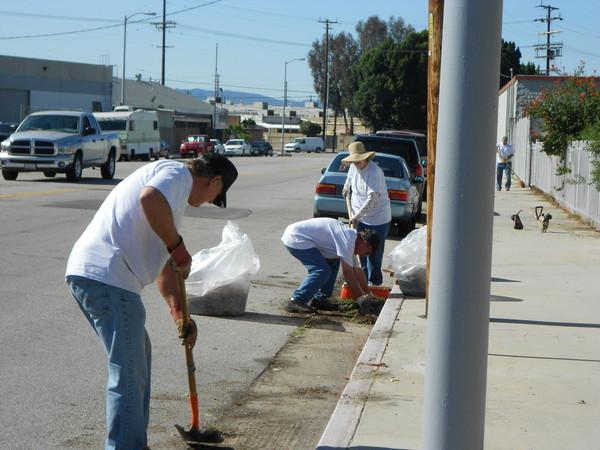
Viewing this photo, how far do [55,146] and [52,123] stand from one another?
170 centimetres

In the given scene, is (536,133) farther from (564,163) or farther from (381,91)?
(381,91)

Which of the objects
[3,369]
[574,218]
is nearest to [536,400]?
[3,369]

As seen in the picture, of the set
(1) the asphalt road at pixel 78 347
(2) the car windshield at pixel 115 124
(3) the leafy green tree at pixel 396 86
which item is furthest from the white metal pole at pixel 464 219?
(3) the leafy green tree at pixel 396 86

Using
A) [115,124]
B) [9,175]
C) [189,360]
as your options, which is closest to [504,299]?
[189,360]

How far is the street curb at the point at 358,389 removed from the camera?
5.51 meters

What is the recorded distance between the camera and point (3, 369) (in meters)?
7.05

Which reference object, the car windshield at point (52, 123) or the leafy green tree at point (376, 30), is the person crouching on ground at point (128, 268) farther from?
the leafy green tree at point (376, 30)

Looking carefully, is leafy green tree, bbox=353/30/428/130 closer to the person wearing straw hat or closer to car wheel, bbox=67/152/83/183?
car wheel, bbox=67/152/83/183

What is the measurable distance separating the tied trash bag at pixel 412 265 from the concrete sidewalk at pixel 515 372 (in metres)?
0.17

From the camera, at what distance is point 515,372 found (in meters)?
7.12

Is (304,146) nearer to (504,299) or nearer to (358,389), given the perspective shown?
(504,299)

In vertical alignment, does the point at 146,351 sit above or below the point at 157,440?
above

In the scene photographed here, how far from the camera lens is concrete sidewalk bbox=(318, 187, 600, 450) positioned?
5.63m

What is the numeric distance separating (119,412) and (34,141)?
2239 cm
